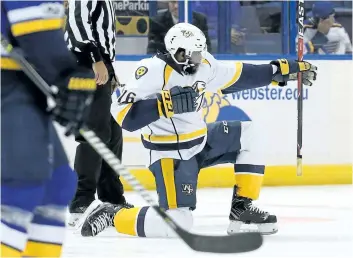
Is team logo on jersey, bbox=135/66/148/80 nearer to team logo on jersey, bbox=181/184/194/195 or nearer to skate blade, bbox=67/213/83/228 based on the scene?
team logo on jersey, bbox=181/184/194/195

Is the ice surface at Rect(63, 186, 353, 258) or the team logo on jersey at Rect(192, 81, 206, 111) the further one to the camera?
the team logo on jersey at Rect(192, 81, 206, 111)

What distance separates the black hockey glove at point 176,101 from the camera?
3152mm

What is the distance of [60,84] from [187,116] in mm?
1437

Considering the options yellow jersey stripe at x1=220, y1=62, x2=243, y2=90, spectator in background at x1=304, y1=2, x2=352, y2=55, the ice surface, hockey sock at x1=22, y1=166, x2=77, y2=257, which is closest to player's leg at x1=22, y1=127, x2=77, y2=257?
hockey sock at x1=22, y1=166, x2=77, y2=257

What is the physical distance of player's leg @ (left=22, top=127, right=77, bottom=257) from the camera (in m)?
2.15

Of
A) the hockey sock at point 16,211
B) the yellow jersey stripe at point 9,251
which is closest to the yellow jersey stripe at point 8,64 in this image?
the hockey sock at point 16,211

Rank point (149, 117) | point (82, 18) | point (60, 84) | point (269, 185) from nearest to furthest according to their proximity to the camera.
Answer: point (60, 84) → point (149, 117) → point (82, 18) → point (269, 185)

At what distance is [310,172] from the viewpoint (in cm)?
524

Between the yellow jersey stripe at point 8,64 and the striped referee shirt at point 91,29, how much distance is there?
1631mm

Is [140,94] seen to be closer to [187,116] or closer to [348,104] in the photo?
[187,116]

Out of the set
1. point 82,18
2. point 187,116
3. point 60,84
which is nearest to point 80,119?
point 60,84

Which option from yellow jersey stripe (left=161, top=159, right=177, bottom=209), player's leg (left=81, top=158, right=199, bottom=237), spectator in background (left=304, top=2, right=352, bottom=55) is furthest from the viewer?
spectator in background (left=304, top=2, right=352, bottom=55)

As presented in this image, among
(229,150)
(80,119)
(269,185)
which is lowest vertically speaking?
(269,185)

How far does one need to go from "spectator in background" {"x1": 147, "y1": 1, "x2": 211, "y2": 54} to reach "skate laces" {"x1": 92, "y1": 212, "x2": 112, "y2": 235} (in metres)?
1.91
